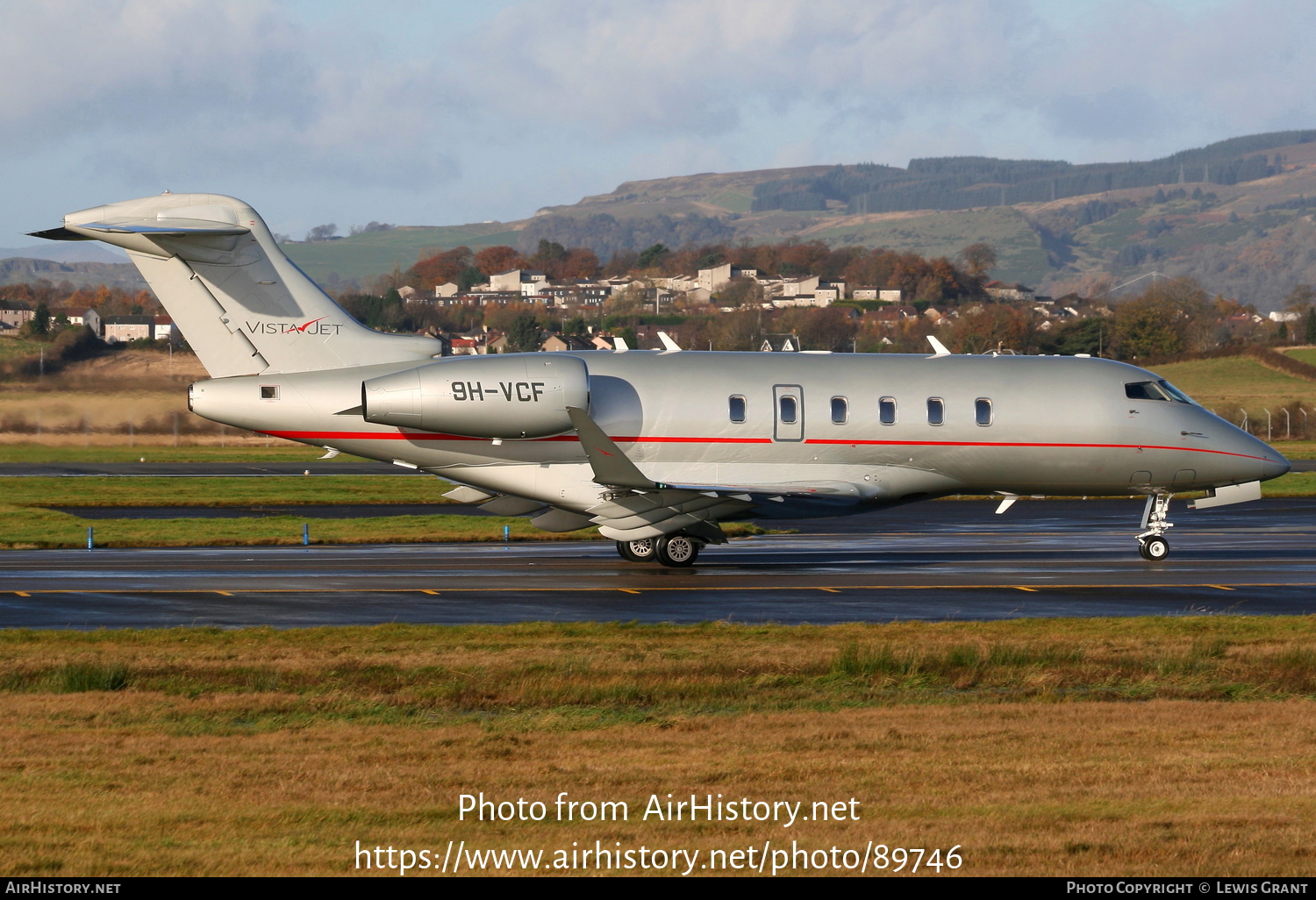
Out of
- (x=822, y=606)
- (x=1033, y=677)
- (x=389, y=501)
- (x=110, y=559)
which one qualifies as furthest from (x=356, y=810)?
(x=389, y=501)

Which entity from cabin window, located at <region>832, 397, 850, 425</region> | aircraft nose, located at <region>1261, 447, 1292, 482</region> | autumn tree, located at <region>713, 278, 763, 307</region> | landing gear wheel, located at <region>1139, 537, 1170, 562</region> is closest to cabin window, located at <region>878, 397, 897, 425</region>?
cabin window, located at <region>832, 397, 850, 425</region>

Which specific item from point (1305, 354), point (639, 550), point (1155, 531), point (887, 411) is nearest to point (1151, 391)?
point (1155, 531)

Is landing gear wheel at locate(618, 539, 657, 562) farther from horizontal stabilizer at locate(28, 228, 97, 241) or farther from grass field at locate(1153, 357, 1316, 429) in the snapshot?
grass field at locate(1153, 357, 1316, 429)

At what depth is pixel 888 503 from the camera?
26.7 meters

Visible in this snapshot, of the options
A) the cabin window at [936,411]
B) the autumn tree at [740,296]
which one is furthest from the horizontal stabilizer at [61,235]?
the autumn tree at [740,296]

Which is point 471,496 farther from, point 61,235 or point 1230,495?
point 1230,495

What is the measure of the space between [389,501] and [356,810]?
110ft

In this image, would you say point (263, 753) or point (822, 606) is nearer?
point (263, 753)

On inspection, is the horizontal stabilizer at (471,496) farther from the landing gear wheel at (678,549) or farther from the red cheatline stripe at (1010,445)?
the red cheatline stripe at (1010,445)

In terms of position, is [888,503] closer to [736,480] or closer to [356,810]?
[736,480]

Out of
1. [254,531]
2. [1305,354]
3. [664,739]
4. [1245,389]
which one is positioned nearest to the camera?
[664,739]

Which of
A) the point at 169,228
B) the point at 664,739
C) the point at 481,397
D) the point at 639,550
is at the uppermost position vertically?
the point at 169,228

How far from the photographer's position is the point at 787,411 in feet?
85.1

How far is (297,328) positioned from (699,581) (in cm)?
865
